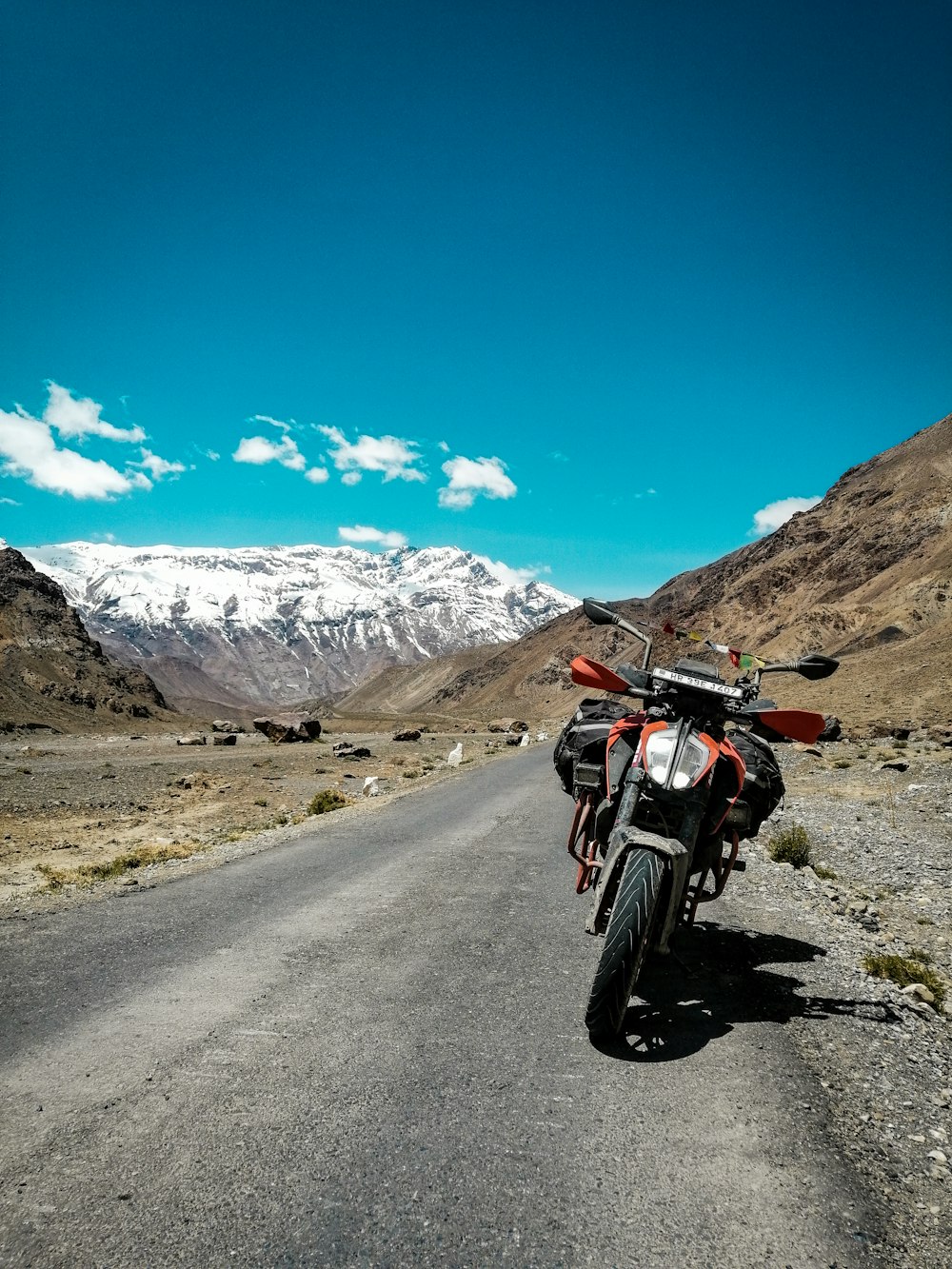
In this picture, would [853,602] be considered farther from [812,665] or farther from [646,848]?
[646,848]

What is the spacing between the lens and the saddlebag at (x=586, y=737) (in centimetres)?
550

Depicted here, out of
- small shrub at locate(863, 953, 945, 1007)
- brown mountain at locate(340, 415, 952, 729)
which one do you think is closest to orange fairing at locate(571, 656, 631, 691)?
small shrub at locate(863, 953, 945, 1007)

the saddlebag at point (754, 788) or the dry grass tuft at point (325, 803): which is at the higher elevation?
the saddlebag at point (754, 788)

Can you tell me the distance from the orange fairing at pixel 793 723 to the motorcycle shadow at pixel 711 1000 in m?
1.83

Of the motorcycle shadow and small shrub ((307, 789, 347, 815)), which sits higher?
the motorcycle shadow

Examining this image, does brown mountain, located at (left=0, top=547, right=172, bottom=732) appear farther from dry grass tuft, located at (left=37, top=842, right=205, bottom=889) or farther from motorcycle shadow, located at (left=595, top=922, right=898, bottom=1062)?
motorcycle shadow, located at (left=595, top=922, right=898, bottom=1062)

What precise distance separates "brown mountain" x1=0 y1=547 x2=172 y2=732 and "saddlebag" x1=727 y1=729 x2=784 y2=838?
58669 mm

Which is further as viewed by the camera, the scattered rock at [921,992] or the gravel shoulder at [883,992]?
the scattered rock at [921,992]

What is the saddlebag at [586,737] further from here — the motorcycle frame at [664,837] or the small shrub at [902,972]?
the small shrub at [902,972]

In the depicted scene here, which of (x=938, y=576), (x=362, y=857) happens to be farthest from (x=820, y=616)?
(x=362, y=857)

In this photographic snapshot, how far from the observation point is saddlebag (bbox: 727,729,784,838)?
4.98 m

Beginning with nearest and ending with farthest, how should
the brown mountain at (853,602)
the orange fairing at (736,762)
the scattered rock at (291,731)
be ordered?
1. the orange fairing at (736,762)
2. the brown mountain at (853,602)
3. the scattered rock at (291,731)

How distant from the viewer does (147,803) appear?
65.7 ft

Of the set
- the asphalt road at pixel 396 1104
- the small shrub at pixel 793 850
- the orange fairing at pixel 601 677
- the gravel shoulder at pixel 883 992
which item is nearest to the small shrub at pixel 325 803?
the gravel shoulder at pixel 883 992
